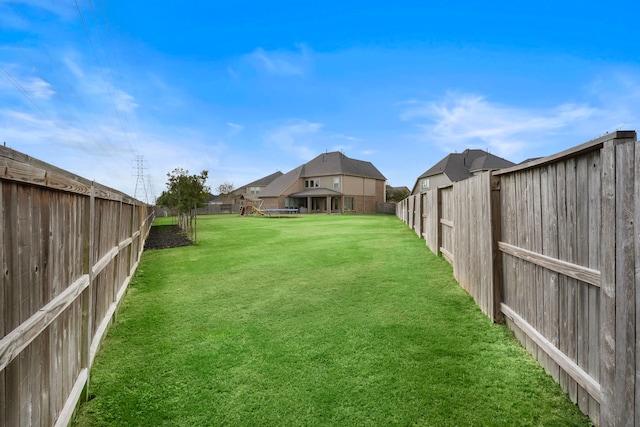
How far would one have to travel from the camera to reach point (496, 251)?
448 centimetres

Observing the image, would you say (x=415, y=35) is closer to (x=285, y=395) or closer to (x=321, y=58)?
(x=321, y=58)

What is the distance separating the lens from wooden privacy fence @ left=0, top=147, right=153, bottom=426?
5.65 feet

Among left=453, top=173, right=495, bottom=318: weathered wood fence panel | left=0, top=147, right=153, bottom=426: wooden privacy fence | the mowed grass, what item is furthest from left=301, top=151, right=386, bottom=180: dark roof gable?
left=0, top=147, right=153, bottom=426: wooden privacy fence

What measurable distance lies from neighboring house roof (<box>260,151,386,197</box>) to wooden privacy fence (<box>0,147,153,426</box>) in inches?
1677

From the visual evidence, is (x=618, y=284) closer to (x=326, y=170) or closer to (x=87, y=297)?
(x=87, y=297)

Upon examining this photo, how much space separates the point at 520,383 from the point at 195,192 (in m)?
18.5

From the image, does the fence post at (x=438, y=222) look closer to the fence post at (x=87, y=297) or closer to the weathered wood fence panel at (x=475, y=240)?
the weathered wood fence panel at (x=475, y=240)

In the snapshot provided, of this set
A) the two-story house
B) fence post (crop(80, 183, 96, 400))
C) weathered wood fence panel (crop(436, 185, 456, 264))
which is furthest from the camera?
the two-story house

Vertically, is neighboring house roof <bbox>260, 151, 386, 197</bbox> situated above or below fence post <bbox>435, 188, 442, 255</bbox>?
above

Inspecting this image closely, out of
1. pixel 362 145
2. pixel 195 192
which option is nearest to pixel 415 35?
pixel 195 192

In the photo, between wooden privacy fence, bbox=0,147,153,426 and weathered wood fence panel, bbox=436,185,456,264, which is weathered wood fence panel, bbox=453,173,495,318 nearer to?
weathered wood fence panel, bbox=436,185,456,264

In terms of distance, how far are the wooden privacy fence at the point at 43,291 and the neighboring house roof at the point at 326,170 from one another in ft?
140

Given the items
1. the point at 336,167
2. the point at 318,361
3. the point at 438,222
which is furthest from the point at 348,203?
the point at 318,361

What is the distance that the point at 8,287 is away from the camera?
174cm
